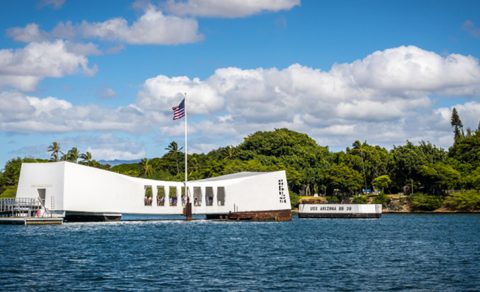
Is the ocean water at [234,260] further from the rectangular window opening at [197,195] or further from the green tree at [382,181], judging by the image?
the green tree at [382,181]

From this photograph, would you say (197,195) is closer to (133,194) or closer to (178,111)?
(133,194)

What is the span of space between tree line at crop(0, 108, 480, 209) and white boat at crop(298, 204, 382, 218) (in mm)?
27746

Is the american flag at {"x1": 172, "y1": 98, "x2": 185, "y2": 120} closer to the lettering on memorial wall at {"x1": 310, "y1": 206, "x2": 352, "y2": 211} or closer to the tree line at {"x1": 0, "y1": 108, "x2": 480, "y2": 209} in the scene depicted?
the lettering on memorial wall at {"x1": 310, "y1": 206, "x2": 352, "y2": 211}

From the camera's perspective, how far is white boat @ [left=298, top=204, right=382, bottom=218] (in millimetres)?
114500

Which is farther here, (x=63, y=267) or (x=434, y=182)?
(x=434, y=182)

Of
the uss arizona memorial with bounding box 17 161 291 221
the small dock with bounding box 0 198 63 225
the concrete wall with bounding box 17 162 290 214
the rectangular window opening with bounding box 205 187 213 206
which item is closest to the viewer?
the small dock with bounding box 0 198 63 225

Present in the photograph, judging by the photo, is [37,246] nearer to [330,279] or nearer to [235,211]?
[330,279]

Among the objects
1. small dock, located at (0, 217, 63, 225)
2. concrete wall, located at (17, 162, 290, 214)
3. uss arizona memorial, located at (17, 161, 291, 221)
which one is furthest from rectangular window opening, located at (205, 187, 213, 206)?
small dock, located at (0, 217, 63, 225)

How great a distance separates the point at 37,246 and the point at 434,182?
10380 centimetres

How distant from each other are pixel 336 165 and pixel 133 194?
3094 inches

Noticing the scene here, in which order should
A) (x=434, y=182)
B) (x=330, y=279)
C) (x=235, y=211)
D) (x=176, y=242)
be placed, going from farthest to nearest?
(x=434, y=182), (x=235, y=211), (x=176, y=242), (x=330, y=279)

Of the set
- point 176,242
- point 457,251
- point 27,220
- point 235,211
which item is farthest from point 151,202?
point 457,251

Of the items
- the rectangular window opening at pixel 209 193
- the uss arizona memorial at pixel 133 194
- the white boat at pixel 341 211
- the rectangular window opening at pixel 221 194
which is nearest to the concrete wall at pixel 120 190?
the uss arizona memorial at pixel 133 194

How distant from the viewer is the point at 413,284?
113 feet
